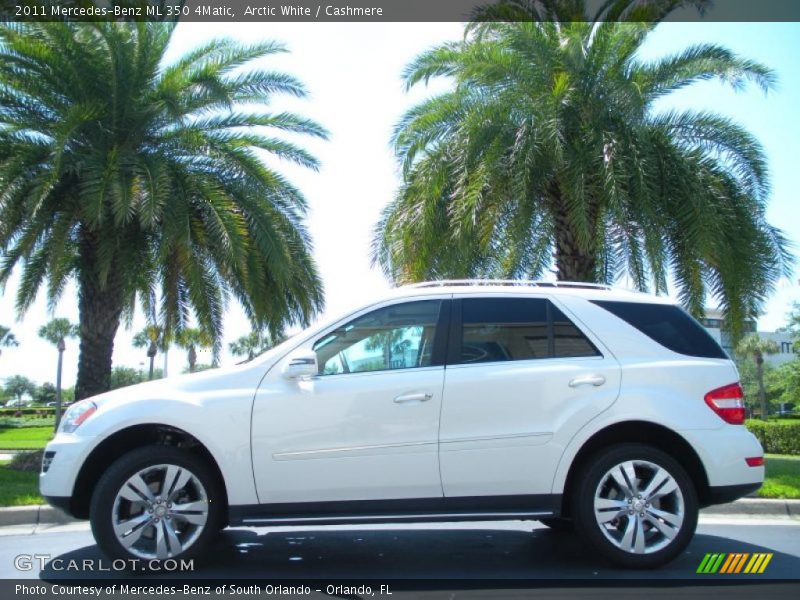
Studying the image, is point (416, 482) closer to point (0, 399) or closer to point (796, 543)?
point (796, 543)

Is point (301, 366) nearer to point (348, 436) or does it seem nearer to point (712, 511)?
point (348, 436)

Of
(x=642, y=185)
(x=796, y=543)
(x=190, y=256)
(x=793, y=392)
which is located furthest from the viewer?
(x=793, y=392)

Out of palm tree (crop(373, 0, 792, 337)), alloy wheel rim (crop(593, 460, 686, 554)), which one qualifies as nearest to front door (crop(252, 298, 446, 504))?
alloy wheel rim (crop(593, 460, 686, 554))

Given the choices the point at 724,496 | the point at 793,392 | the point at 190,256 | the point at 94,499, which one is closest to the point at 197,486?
the point at 94,499

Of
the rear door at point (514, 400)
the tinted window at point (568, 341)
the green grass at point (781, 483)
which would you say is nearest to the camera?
the rear door at point (514, 400)

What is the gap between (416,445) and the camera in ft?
17.3

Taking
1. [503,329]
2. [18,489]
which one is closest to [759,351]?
[18,489]

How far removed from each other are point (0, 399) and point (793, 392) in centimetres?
10431

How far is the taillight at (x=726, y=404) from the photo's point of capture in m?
5.45

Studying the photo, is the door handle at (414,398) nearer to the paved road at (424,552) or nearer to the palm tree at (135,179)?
the paved road at (424,552)

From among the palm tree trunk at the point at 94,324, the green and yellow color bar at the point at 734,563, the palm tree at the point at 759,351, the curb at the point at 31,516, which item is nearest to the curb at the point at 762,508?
the green and yellow color bar at the point at 734,563

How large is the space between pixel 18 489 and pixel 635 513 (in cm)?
718

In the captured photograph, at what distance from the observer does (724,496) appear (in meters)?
5.38

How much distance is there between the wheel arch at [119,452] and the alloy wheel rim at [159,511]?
0.21m
